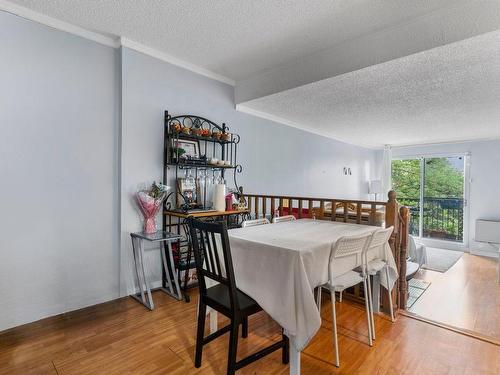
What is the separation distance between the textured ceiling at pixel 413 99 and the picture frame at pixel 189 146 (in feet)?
3.43

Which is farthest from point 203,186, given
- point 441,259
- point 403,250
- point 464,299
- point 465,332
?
point 441,259

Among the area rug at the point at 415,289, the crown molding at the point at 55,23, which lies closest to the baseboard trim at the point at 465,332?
the area rug at the point at 415,289

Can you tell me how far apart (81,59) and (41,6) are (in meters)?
0.43

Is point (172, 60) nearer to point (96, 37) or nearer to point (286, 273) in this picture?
point (96, 37)

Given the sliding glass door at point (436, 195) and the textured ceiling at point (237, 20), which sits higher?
the textured ceiling at point (237, 20)

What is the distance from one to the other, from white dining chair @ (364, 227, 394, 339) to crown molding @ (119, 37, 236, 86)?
2.63 meters

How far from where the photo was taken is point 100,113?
103 inches

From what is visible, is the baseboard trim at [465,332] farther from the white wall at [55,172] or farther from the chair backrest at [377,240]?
the white wall at [55,172]

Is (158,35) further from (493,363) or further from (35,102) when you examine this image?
(493,363)

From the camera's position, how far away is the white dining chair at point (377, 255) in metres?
2.05

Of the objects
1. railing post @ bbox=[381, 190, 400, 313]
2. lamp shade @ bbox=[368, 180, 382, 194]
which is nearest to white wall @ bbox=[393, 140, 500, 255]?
lamp shade @ bbox=[368, 180, 382, 194]

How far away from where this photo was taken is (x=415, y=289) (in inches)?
139

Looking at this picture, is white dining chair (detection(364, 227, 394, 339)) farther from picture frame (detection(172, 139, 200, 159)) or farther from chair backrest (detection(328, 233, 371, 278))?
picture frame (detection(172, 139, 200, 159))

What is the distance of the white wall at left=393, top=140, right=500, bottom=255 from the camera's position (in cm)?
551
